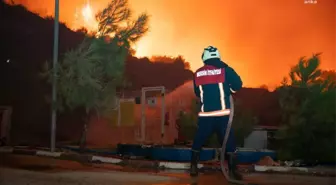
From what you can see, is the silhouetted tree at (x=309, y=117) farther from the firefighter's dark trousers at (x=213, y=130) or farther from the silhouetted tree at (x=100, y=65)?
the silhouetted tree at (x=100, y=65)

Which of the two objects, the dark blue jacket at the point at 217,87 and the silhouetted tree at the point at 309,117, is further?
the silhouetted tree at the point at 309,117

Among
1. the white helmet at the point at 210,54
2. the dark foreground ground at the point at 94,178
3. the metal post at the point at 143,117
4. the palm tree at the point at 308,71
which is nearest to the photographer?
the dark foreground ground at the point at 94,178

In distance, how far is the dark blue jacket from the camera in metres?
5.72

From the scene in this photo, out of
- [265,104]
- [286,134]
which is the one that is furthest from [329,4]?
[286,134]

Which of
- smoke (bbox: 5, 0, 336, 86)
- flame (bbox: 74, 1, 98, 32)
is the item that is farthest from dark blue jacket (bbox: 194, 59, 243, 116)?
smoke (bbox: 5, 0, 336, 86)

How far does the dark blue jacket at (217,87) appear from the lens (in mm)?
5719

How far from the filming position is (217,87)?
5762mm

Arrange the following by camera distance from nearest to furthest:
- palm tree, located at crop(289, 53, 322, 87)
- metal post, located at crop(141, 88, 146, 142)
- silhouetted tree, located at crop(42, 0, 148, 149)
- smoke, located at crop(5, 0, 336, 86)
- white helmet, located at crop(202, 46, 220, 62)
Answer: white helmet, located at crop(202, 46, 220, 62) < palm tree, located at crop(289, 53, 322, 87) < silhouetted tree, located at crop(42, 0, 148, 149) < metal post, located at crop(141, 88, 146, 142) < smoke, located at crop(5, 0, 336, 86)

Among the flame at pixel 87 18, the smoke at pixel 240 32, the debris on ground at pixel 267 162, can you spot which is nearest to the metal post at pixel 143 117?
the smoke at pixel 240 32

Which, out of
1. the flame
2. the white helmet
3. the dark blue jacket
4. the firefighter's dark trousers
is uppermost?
the flame

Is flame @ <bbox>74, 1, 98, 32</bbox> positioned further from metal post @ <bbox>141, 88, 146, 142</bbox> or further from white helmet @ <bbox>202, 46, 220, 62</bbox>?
white helmet @ <bbox>202, 46, 220, 62</bbox>

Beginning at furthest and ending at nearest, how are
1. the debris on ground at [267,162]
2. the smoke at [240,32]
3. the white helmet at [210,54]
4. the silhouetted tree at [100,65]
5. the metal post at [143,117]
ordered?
the smoke at [240,32] → the metal post at [143,117] → the silhouetted tree at [100,65] → the debris on ground at [267,162] → the white helmet at [210,54]

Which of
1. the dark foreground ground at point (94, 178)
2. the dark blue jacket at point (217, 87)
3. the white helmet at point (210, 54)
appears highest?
the white helmet at point (210, 54)

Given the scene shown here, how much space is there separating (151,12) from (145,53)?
1300 millimetres
